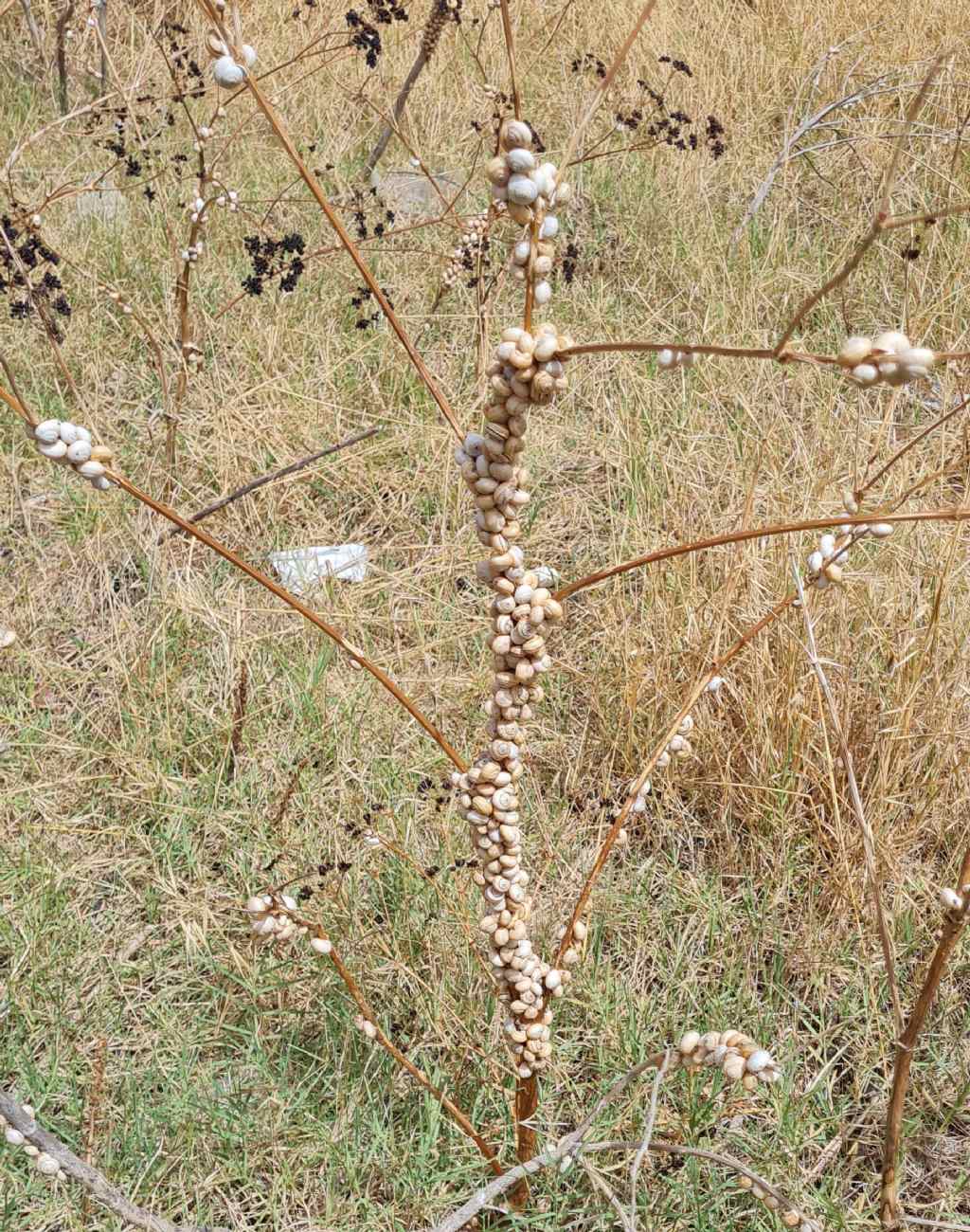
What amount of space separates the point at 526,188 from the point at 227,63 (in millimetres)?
226

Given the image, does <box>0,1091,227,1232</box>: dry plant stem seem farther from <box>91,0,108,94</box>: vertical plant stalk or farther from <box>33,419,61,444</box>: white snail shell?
<box>91,0,108,94</box>: vertical plant stalk

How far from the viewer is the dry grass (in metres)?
1.40

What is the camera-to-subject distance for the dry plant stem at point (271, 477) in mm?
2264

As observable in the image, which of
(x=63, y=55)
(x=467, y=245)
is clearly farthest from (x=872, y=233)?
(x=63, y=55)

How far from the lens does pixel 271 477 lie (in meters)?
2.30

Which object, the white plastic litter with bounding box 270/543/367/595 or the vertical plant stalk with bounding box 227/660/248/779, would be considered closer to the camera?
the vertical plant stalk with bounding box 227/660/248/779

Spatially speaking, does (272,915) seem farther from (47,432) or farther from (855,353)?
(855,353)

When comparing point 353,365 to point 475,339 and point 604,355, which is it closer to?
point 475,339

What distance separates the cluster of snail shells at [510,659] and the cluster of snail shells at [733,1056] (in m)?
0.16

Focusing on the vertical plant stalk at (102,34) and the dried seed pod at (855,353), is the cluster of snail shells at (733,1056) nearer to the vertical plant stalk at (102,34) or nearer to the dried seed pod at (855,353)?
the dried seed pod at (855,353)

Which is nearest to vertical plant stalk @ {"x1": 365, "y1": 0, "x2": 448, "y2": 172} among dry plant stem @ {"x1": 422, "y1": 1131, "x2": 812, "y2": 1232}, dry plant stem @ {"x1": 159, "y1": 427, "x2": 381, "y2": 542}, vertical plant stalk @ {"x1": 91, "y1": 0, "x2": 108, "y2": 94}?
vertical plant stalk @ {"x1": 91, "y1": 0, "x2": 108, "y2": 94}

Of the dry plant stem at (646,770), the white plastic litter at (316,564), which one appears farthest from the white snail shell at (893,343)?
the white plastic litter at (316,564)

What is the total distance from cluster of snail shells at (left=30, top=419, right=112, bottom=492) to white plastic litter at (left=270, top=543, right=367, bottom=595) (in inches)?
52.0

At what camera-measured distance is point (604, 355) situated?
275 cm
